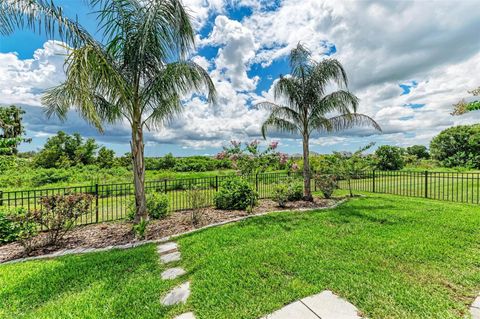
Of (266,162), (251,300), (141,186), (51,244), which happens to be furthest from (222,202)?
(251,300)

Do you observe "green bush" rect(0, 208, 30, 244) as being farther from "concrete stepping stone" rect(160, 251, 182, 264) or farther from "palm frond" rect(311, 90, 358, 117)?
"palm frond" rect(311, 90, 358, 117)

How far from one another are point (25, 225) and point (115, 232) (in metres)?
1.65

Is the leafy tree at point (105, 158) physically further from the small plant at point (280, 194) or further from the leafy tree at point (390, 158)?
the leafy tree at point (390, 158)

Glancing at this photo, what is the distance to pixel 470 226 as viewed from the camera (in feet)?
15.4

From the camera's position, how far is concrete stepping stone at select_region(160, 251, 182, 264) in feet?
11.9

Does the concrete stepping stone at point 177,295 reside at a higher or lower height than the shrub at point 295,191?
lower

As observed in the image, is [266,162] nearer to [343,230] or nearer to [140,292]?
[343,230]

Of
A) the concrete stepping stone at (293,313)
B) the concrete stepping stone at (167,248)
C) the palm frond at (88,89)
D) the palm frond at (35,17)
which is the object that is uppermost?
the palm frond at (35,17)

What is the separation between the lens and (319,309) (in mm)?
2250

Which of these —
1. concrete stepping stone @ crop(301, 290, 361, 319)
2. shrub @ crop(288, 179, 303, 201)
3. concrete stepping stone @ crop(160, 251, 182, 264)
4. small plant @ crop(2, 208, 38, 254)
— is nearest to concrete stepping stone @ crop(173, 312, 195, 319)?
concrete stepping stone @ crop(301, 290, 361, 319)

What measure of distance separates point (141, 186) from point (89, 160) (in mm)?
28762

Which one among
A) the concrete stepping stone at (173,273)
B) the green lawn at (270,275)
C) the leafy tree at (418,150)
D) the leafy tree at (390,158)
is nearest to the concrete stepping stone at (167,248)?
the green lawn at (270,275)

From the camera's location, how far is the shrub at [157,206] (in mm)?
6211

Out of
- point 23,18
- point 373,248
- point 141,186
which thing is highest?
point 23,18
